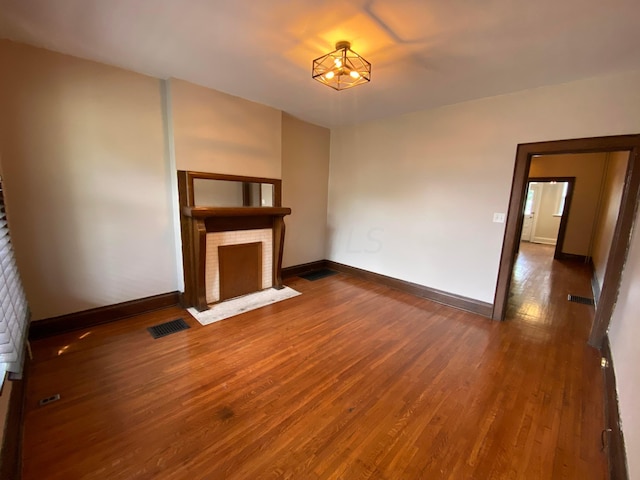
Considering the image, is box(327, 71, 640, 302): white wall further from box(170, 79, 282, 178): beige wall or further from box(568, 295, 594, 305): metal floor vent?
box(568, 295, 594, 305): metal floor vent

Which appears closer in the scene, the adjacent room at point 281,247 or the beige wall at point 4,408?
the beige wall at point 4,408

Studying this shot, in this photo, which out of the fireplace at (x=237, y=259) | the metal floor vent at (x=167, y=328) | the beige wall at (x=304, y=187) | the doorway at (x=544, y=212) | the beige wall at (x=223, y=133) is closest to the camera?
the metal floor vent at (x=167, y=328)

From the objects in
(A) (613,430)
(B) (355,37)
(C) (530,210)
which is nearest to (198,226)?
(B) (355,37)

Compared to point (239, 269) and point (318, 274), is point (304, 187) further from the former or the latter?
Result: point (239, 269)

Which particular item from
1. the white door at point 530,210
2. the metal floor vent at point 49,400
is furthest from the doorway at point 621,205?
the white door at point 530,210

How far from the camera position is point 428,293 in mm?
3676

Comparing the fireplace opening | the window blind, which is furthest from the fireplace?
the window blind

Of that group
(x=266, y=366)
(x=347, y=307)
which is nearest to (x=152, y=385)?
(x=266, y=366)

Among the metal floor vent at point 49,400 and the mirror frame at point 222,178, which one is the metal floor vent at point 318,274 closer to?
the mirror frame at point 222,178

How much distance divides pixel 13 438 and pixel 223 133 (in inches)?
115

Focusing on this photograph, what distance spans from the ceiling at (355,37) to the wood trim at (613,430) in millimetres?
2378

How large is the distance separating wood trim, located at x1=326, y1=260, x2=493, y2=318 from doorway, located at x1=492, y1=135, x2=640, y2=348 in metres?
0.40

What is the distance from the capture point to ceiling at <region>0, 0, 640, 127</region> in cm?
162

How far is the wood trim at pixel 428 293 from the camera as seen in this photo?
324 centimetres
